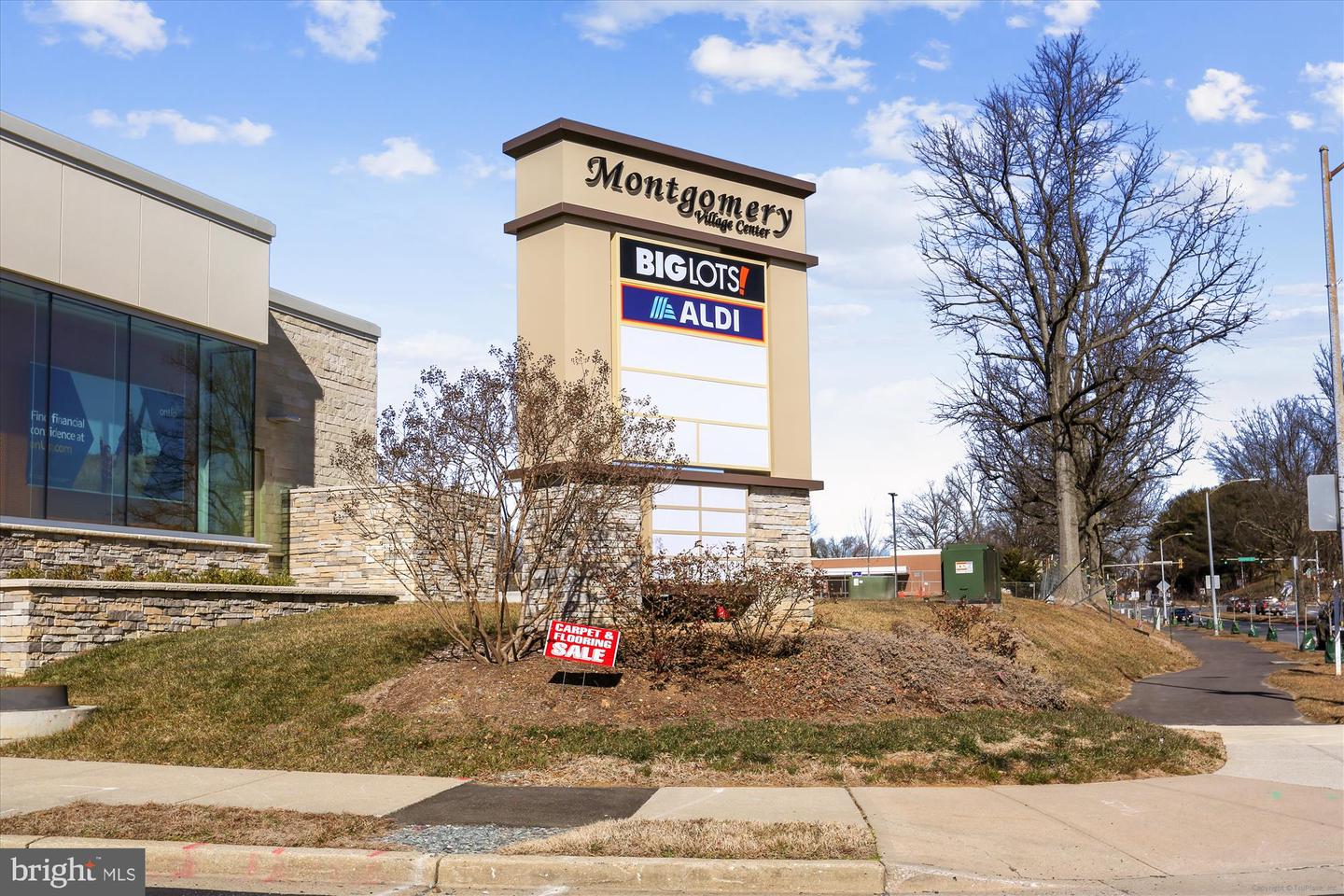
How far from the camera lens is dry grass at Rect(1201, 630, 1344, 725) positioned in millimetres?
16938

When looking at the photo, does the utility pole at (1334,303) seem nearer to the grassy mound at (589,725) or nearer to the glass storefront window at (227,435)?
the grassy mound at (589,725)

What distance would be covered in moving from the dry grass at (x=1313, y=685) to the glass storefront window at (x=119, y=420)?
21.2 m

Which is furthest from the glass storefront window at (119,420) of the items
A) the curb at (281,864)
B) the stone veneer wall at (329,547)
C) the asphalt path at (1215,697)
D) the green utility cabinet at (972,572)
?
the asphalt path at (1215,697)

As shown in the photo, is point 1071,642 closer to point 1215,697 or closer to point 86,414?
point 1215,697

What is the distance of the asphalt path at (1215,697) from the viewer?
55.8 ft

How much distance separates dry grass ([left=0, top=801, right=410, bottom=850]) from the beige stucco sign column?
340 inches

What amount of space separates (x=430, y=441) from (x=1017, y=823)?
8.62m

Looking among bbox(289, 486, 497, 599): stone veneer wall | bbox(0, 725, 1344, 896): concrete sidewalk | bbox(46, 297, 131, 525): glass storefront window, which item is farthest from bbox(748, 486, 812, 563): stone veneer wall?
bbox(46, 297, 131, 525): glass storefront window

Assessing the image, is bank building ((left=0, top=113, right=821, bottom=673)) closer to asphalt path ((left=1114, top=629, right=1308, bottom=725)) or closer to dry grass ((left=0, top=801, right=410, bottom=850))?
asphalt path ((left=1114, top=629, right=1308, bottom=725))

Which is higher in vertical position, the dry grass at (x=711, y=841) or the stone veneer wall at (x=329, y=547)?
the stone veneer wall at (x=329, y=547)

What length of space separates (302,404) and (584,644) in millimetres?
18627

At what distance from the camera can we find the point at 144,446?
23938 mm

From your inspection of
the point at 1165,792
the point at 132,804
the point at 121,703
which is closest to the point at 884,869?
the point at 1165,792

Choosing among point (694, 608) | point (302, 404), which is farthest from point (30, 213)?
point (694, 608)
